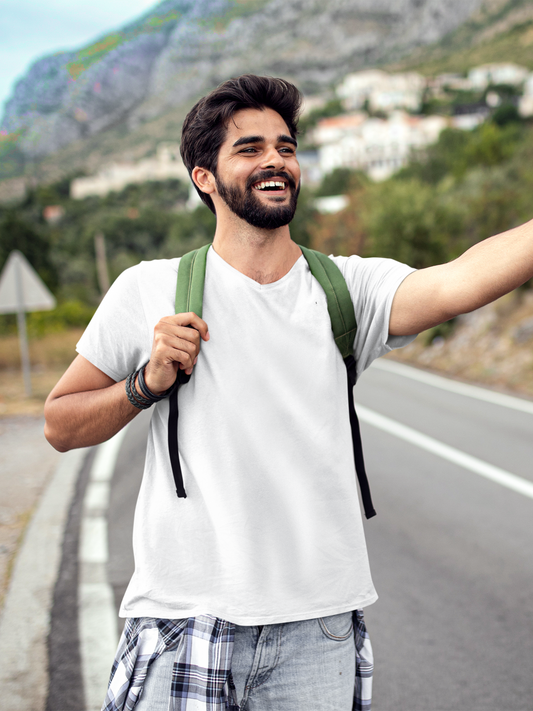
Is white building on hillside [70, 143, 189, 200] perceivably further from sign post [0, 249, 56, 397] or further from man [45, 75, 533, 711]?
man [45, 75, 533, 711]

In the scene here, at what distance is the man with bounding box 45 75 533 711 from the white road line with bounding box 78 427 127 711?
1.79 m

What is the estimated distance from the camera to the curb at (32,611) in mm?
3318

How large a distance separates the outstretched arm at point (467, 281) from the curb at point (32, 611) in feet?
8.53

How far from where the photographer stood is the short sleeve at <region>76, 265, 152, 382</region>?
174cm

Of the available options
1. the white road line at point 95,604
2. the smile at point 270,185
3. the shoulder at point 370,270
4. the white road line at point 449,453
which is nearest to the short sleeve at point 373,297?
the shoulder at point 370,270

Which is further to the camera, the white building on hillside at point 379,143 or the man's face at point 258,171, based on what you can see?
the white building on hillside at point 379,143

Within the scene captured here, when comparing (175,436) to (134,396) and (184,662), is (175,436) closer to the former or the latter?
(134,396)

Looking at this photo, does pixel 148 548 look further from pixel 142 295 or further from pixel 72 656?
pixel 72 656

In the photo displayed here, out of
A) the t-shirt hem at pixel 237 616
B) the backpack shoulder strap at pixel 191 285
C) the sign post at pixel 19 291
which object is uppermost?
the backpack shoulder strap at pixel 191 285

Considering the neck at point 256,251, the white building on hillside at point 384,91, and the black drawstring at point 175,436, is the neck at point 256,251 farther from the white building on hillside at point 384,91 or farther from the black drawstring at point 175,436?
the white building on hillside at point 384,91

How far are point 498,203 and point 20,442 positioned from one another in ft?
54.6

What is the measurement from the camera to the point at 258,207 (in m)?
1.77

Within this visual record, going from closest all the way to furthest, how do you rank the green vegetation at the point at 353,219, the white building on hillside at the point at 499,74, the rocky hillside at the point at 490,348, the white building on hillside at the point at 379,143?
the rocky hillside at the point at 490,348 → the green vegetation at the point at 353,219 → the white building on hillside at the point at 379,143 → the white building on hillside at the point at 499,74

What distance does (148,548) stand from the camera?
1751 mm
